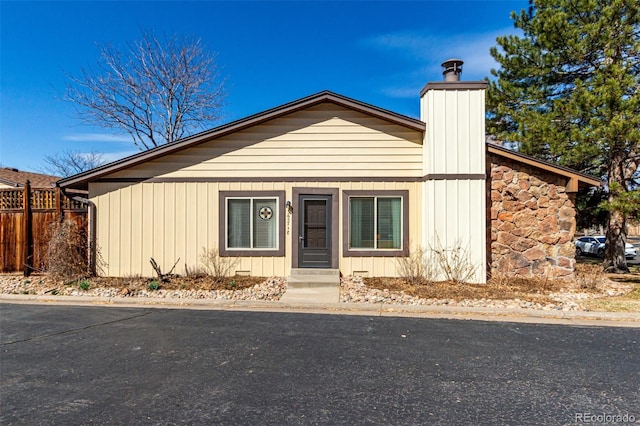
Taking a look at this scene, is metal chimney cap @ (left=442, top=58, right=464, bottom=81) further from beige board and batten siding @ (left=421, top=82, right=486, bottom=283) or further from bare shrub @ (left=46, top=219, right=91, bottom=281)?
bare shrub @ (left=46, top=219, right=91, bottom=281)

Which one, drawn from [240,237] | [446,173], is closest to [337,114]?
[446,173]

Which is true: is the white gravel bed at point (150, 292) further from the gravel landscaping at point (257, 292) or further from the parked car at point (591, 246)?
the parked car at point (591, 246)

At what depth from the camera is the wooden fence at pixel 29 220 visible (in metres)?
10.7

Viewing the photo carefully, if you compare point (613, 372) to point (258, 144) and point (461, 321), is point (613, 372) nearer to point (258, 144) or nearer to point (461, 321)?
point (461, 321)

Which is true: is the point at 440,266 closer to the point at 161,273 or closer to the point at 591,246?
the point at 161,273

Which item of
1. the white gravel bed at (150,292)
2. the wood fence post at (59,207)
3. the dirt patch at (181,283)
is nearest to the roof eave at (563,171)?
the white gravel bed at (150,292)

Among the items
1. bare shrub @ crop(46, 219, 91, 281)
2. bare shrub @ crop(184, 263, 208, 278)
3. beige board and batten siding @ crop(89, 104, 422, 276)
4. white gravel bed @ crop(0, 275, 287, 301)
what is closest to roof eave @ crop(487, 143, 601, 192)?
beige board and batten siding @ crop(89, 104, 422, 276)

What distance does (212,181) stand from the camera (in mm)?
10547

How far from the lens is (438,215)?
9.80m

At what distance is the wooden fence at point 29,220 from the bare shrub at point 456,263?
9643mm

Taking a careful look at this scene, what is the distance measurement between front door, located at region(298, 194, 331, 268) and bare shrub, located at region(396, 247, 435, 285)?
1.97 m

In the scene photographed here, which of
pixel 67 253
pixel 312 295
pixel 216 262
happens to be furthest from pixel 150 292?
pixel 312 295

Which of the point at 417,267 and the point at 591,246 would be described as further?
the point at 591,246

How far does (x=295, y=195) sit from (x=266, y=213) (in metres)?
0.94
